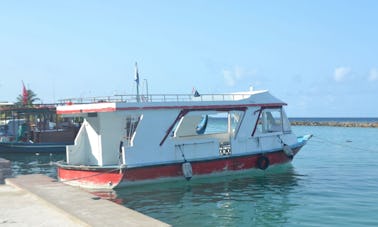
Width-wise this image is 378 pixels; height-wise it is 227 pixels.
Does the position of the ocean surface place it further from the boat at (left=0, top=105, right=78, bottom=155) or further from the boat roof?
the boat at (left=0, top=105, right=78, bottom=155)

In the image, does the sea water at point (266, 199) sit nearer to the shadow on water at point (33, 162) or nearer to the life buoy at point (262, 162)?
the life buoy at point (262, 162)

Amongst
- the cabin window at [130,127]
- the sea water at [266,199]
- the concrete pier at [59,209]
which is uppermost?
the cabin window at [130,127]

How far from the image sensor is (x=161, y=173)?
1758 cm

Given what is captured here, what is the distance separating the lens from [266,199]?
15.3 meters

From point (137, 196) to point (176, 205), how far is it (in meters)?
1.91

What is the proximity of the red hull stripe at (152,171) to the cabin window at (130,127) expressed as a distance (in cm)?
134

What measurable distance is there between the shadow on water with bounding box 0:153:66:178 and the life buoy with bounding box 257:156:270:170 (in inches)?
399

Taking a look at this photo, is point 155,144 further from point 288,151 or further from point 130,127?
point 288,151

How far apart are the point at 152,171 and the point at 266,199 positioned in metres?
4.52

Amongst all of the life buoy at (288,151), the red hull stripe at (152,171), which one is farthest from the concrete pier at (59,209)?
the life buoy at (288,151)

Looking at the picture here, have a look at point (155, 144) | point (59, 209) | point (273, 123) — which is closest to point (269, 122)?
point (273, 123)

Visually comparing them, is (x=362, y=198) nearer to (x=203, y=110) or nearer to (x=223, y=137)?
(x=203, y=110)

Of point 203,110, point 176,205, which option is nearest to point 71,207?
point 176,205

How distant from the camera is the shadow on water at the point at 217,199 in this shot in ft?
42.2
